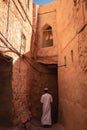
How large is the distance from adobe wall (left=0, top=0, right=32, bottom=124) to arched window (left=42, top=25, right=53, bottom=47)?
5.71 feet

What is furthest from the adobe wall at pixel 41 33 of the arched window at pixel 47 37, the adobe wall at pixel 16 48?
the adobe wall at pixel 16 48

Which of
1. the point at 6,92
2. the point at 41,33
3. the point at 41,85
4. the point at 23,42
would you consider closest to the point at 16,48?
the point at 23,42

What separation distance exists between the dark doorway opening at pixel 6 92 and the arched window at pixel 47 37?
345cm

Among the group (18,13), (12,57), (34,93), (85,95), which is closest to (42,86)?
(34,93)

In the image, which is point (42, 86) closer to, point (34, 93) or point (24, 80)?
point (34, 93)

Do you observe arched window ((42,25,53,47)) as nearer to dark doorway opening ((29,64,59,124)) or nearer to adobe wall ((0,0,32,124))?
dark doorway opening ((29,64,59,124))

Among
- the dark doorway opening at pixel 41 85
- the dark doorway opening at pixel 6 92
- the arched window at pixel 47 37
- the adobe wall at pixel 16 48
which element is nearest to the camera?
the adobe wall at pixel 16 48

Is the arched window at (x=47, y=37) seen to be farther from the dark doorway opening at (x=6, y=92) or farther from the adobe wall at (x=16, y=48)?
the dark doorway opening at (x=6, y=92)

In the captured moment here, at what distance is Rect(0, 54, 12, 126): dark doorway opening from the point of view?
5.25m

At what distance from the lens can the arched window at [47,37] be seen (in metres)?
8.41

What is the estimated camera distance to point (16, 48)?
5.57 meters

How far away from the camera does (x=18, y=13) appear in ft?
18.6

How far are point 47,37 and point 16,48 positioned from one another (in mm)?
3296

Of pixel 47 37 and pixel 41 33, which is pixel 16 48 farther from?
pixel 47 37
